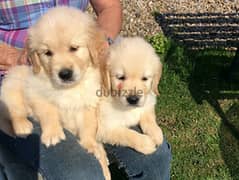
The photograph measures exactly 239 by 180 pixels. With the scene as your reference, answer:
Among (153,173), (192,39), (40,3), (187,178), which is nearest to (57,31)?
(40,3)

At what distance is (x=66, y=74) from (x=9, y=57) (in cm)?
43

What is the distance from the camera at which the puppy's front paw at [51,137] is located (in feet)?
7.64

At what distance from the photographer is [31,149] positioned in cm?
237

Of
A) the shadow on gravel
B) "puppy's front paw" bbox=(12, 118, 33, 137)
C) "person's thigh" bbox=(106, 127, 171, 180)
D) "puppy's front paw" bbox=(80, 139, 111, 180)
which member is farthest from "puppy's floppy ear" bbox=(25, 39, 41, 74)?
the shadow on gravel

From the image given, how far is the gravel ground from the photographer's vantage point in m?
5.11

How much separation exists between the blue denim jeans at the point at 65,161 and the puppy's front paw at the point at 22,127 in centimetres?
3

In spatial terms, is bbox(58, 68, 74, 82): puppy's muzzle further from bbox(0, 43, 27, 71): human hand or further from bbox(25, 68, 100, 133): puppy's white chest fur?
bbox(0, 43, 27, 71): human hand

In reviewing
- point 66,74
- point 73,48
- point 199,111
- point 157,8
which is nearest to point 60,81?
point 66,74

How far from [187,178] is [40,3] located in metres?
1.46

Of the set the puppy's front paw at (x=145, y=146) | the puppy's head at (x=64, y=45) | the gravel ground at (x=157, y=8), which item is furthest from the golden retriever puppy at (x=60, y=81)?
the gravel ground at (x=157, y=8)

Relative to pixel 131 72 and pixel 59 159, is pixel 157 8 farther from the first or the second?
pixel 59 159

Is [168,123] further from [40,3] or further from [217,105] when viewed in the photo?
[40,3]

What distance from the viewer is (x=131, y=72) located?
2.51 metres

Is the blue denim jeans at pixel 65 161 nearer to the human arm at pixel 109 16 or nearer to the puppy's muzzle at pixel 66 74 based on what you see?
the puppy's muzzle at pixel 66 74
